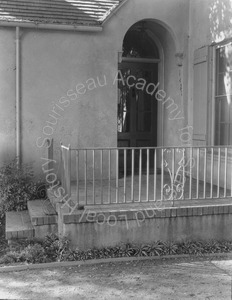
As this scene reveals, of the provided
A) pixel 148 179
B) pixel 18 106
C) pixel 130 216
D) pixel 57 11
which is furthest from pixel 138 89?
pixel 130 216

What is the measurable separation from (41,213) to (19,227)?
36cm

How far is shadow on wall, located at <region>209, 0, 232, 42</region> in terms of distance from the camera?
6918 mm

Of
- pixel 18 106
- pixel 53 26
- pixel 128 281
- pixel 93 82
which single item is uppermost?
pixel 53 26

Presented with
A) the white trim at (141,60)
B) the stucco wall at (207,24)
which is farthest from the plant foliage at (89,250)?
the white trim at (141,60)

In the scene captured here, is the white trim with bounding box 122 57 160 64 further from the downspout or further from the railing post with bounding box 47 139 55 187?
the railing post with bounding box 47 139 55 187

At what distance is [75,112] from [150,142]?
2252mm

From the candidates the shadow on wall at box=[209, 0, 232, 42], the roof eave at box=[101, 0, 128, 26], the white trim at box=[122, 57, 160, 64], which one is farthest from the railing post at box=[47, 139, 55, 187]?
the shadow on wall at box=[209, 0, 232, 42]

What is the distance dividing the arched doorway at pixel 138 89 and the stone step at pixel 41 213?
3.03 meters

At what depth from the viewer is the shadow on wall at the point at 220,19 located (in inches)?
272

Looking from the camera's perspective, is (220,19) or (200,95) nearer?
(220,19)

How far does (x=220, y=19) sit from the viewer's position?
7164mm

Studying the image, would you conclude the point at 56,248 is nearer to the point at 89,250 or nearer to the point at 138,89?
the point at 89,250

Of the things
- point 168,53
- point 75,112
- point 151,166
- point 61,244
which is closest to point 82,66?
point 75,112

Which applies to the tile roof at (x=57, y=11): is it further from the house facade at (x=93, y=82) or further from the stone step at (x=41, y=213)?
the stone step at (x=41, y=213)
